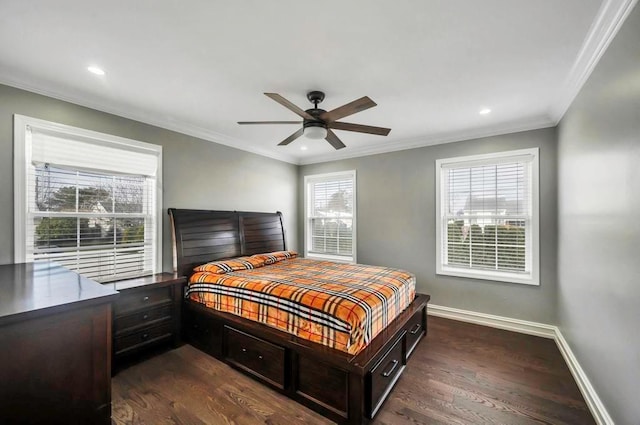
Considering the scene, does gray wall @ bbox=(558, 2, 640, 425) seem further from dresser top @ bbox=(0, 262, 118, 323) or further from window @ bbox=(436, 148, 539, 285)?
dresser top @ bbox=(0, 262, 118, 323)

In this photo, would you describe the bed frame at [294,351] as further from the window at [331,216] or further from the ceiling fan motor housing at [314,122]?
the window at [331,216]

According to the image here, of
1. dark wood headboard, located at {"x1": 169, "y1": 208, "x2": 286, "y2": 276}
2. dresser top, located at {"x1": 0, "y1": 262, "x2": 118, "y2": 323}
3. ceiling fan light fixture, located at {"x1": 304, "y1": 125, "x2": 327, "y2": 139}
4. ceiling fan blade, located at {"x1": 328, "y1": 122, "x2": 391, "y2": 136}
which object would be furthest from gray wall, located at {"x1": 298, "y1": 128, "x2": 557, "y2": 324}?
dresser top, located at {"x1": 0, "y1": 262, "x2": 118, "y2": 323}

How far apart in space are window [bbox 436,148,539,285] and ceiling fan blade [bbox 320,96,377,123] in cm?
231

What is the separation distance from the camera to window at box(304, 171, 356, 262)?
4969 millimetres

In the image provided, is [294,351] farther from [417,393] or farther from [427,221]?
[427,221]

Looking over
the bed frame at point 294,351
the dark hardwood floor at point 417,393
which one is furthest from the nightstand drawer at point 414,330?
the dark hardwood floor at point 417,393

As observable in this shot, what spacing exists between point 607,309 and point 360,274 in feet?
6.30

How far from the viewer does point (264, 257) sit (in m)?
3.80

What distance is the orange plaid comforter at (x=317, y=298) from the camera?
2.04 meters

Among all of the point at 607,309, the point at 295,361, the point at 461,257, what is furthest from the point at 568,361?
the point at 295,361

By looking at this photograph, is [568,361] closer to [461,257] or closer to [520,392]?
[520,392]

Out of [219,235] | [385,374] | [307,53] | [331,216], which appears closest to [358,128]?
[307,53]

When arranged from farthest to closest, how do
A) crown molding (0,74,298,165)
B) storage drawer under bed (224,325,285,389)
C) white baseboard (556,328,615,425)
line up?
crown molding (0,74,298,165) → storage drawer under bed (224,325,285,389) → white baseboard (556,328,615,425)

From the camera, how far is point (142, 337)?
8.84 ft
